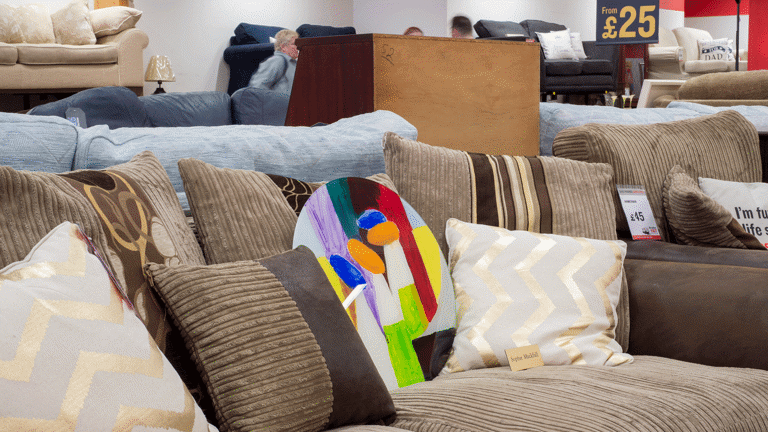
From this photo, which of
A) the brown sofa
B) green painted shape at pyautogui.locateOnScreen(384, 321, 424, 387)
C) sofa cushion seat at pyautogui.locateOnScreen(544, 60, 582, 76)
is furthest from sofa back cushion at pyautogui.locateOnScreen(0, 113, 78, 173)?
sofa cushion seat at pyautogui.locateOnScreen(544, 60, 582, 76)

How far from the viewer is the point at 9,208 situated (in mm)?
1063

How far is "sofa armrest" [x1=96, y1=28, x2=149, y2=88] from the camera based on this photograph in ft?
20.9

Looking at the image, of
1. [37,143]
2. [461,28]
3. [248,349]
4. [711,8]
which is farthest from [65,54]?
[711,8]

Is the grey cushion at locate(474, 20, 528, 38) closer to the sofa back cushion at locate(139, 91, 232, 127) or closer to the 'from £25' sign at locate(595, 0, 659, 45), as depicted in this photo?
the 'from £25' sign at locate(595, 0, 659, 45)

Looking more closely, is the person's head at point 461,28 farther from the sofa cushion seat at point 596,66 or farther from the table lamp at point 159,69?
the sofa cushion seat at point 596,66

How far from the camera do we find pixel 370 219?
1.52m

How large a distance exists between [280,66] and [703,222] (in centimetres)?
497

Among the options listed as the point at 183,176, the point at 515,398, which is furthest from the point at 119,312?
the point at 515,398

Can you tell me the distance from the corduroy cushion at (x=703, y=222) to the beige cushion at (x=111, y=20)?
5.59 meters

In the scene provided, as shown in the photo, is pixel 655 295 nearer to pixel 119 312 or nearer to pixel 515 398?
pixel 515 398

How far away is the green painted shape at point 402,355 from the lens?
141 cm

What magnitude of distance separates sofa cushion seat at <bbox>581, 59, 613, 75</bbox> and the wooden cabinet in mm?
7027

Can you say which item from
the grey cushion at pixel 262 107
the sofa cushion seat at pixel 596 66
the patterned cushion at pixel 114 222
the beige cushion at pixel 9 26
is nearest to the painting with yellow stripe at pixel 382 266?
the patterned cushion at pixel 114 222

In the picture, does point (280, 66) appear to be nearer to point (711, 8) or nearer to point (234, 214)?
point (234, 214)
